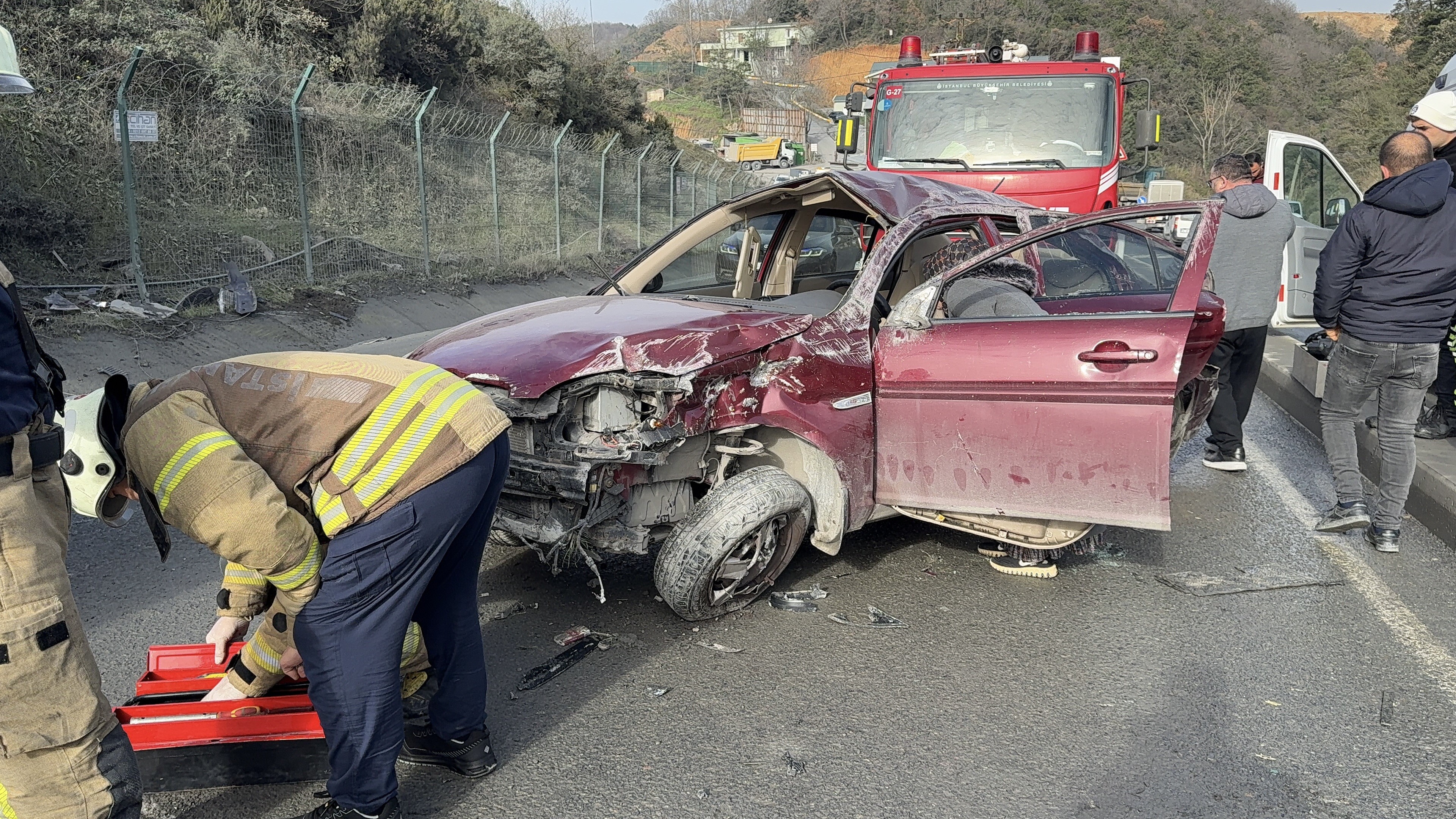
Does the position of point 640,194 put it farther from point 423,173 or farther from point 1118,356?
point 1118,356

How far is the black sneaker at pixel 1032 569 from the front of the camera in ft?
14.4

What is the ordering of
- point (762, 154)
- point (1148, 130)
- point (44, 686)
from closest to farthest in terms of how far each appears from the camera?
point (44, 686) < point (1148, 130) < point (762, 154)

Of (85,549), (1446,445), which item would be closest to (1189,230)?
(1446,445)

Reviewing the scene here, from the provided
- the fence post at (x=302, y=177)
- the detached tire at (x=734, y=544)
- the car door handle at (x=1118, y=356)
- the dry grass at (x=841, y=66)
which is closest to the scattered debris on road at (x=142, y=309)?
the fence post at (x=302, y=177)

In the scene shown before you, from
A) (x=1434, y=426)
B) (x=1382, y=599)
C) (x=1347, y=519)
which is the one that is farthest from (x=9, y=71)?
(x=1434, y=426)

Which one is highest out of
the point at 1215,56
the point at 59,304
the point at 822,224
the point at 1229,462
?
the point at 1215,56

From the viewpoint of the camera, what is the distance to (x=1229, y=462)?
6227 millimetres

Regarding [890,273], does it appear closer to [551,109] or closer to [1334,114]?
[551,109]

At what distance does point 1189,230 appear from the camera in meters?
4.17

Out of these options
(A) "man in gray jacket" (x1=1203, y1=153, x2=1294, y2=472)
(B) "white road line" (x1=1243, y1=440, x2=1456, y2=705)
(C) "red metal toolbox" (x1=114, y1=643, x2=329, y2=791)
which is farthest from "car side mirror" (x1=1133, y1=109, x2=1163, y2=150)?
(C) "red metal toolbox" (x1=114, y1=643, x2=329, y2=791)

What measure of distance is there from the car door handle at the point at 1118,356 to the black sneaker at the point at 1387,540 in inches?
→ 82.1

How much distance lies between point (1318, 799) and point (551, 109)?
24.4m

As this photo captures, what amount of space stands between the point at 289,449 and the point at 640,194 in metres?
17.1

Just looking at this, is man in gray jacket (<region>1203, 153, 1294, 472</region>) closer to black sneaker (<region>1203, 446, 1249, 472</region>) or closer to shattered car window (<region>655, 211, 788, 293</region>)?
black sneaker (<region>1203, 446, 1249, 472</region>)
